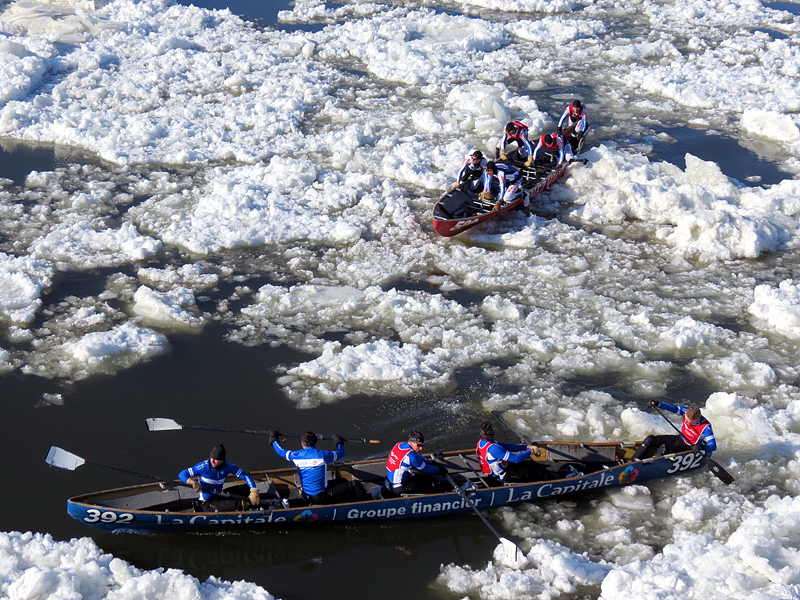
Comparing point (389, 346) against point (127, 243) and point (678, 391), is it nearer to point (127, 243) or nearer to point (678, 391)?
point (678, 391)

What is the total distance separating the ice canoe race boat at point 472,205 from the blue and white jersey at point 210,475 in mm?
6661

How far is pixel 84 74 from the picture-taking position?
2022 cm

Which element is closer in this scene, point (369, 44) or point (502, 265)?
point (502, 265)

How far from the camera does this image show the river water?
326 inches

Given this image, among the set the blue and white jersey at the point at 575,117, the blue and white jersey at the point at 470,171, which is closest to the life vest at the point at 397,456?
the blue and white jersey at the point at 470,171

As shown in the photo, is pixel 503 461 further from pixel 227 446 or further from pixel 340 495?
pixel 227 446

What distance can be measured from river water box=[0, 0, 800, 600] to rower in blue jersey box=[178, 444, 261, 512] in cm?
45

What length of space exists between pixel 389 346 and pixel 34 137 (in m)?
11.7

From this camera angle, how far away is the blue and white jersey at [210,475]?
7.99 m

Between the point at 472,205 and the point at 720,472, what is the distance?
279 inches

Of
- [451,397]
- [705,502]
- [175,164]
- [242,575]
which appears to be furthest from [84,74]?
[705,502]

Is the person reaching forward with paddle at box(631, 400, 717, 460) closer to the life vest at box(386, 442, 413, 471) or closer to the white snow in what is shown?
the life vest at box(386, 442, 413, 471)

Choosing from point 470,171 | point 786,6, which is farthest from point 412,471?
point 786,6

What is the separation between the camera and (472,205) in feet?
46.4
